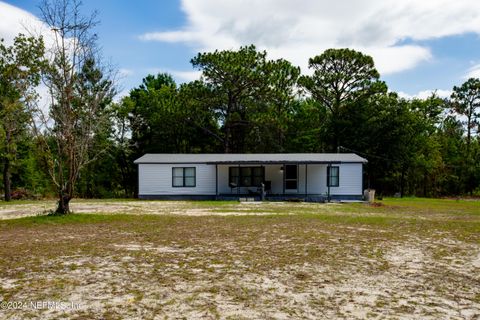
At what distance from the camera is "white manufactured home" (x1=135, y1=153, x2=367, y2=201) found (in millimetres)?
22469

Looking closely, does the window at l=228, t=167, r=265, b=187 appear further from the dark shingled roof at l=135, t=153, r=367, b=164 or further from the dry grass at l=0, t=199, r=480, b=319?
the dry grass at l=0, t=199, r=480, b=319

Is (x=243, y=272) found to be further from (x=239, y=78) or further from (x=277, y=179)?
(x=239, y=78)

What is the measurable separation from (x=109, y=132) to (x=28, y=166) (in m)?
6.45

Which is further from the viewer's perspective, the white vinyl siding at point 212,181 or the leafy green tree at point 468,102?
the leafy green tree at point 468,102

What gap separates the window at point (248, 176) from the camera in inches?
933

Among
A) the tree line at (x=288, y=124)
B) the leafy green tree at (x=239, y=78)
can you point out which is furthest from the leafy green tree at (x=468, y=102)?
the leafy green tree at (x=239, y=78)

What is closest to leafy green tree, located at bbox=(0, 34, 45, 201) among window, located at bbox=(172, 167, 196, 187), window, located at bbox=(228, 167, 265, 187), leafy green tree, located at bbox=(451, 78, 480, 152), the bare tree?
the bare tree

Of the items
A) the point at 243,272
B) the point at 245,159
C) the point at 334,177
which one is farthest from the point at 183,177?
the point at 243,272

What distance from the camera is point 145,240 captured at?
792 centimetres

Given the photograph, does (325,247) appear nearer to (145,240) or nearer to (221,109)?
(145,240)

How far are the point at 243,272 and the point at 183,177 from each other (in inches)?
712

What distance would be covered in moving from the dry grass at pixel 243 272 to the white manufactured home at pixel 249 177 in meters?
12.8

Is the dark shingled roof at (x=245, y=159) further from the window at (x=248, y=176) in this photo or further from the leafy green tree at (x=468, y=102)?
the leafy green tree at (x=468, y=102)

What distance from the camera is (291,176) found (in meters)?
23.7
